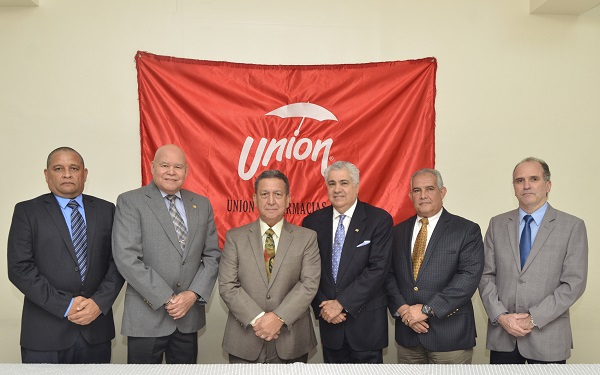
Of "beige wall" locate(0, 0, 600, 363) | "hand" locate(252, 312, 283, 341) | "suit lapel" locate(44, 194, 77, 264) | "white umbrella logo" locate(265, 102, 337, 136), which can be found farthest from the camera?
"white umbrella logo" locate(265, 102, 337, 136)

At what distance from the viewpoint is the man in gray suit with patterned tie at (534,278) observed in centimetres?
271

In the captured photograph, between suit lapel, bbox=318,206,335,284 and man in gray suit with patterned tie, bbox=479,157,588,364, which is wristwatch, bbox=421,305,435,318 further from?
suit lapel, bbox=318,206,335,284

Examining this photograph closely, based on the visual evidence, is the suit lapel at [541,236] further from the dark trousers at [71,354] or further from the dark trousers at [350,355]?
the dark trousers at [71,354]

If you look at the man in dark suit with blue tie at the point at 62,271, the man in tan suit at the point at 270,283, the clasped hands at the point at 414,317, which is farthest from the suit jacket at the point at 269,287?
the man in dark suit with blue tie at the point at 62,271

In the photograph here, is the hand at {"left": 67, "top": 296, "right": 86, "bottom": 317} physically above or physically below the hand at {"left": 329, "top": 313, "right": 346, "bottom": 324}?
Result: above

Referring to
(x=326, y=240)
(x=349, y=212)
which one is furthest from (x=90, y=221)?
(x=349, y=212)

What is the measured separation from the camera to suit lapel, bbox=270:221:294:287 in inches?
107

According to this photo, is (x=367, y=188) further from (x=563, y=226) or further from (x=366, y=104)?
(x=563, y=226)

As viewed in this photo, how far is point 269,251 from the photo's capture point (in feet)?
9.11

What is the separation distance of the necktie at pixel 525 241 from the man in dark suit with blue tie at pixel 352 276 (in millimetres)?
701

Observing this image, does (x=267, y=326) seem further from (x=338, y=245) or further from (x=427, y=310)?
(x=427, y=310)

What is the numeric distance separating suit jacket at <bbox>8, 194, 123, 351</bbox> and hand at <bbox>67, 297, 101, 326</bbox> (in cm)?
3

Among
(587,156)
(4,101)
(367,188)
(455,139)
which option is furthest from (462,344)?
(4,101)

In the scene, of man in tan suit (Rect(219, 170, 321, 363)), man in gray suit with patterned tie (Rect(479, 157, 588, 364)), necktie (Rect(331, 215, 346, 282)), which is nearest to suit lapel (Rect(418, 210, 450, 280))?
man in gray suit with patterned tie (Rect(479, 157, 588, 364))
